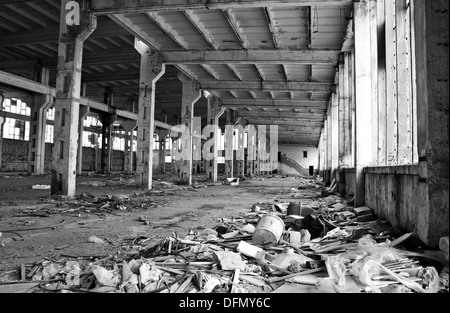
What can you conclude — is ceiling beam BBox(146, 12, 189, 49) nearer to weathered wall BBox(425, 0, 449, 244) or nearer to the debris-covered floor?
the debris-covered floor

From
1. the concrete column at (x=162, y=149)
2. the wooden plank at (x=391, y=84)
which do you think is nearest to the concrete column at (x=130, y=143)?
the concrete column at (x=162, y=149)

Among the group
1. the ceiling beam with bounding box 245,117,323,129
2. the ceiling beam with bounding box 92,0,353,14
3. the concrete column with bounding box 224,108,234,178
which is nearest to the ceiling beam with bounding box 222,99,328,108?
the concrete column with bounding box 224,108,234,178

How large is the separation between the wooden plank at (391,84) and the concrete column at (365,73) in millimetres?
1600

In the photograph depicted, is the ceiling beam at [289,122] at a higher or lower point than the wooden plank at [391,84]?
higher

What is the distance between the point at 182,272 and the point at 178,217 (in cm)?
426

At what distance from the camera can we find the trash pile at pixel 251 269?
124 inches

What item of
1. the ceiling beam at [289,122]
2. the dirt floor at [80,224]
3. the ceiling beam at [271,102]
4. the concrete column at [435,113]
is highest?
the ceiling beam at [271,102]

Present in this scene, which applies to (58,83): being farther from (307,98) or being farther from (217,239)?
(307,98)

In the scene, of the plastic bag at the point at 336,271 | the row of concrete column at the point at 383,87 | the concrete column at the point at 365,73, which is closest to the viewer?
the plastic bag at the point at 336,271

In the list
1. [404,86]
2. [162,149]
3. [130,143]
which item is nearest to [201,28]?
[404,86]

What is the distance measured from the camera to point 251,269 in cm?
369

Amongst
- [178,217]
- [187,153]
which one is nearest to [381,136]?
[178,217]

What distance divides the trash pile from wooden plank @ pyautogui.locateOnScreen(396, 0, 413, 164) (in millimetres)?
2888

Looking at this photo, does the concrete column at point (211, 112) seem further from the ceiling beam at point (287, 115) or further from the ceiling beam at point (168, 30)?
the ceiling beam at point (168, 30)
